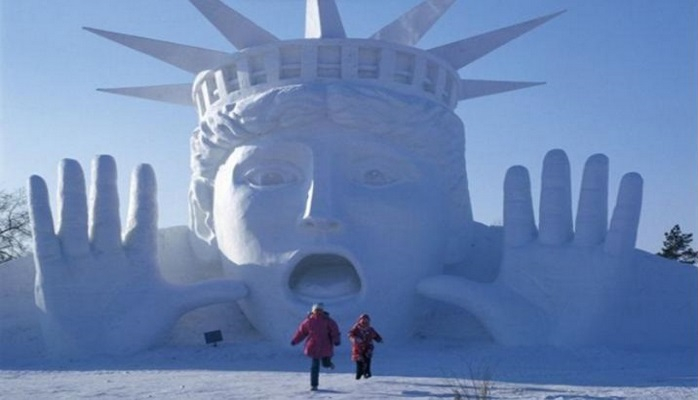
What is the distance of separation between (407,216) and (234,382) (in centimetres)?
503

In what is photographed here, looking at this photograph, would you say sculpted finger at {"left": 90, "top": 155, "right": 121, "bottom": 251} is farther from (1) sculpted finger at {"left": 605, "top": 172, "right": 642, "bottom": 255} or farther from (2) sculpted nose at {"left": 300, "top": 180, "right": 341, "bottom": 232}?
(1) sculpted finger at {"left": 605, "top": 172, "right": 642, "bottom": 255}

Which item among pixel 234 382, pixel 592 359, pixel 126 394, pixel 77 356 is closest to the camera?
pixel 126 394

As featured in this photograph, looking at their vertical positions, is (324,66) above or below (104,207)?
above

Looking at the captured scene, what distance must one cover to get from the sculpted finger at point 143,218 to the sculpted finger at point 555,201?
6.20m

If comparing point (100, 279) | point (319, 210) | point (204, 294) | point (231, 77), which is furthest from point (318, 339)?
point (231, 77)

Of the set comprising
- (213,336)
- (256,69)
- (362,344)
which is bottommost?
(362,344)

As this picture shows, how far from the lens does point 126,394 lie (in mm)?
8375

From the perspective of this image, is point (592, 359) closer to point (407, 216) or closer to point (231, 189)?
point (407, 216)

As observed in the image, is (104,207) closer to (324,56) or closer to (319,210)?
(319,210)

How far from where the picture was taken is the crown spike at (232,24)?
13.8 metres

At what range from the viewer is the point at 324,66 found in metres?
13.5

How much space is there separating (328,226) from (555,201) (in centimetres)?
354

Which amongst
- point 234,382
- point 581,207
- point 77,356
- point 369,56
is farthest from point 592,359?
point 77,356

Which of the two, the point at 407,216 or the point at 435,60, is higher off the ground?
the point at 435,60
